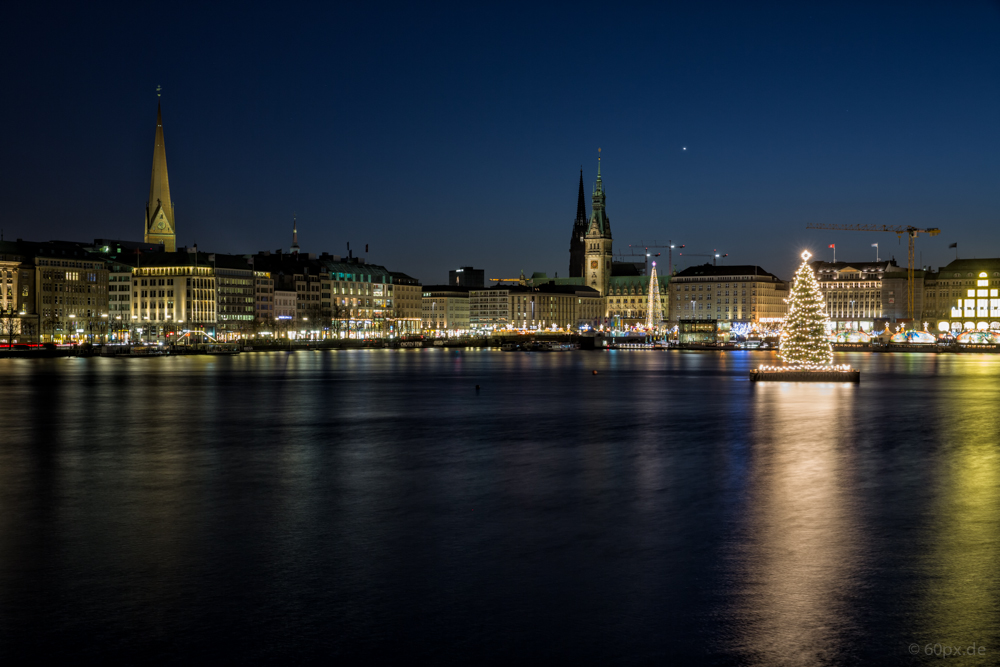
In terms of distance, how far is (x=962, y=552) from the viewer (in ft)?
47.6

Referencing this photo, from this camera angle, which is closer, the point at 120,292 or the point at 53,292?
the point at 53,292

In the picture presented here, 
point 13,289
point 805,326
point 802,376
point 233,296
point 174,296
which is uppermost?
point 13,289

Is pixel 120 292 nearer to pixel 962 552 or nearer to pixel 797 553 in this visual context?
pixel 797 553

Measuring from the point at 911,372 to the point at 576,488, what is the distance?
6515 cm

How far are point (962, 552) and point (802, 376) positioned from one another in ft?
144

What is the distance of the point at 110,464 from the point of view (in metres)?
24.5

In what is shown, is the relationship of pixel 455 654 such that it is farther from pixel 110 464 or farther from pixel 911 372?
pixel 911 372

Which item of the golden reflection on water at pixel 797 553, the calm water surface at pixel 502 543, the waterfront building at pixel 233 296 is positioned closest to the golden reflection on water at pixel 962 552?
the calm water surface at pixel 502 543

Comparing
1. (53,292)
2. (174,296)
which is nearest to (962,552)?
(53,292)

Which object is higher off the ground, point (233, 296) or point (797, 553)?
point (233, 296)

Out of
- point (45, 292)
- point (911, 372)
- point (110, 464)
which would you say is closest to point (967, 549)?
point (110, 464)

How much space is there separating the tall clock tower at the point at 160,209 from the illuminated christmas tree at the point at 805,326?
485ft

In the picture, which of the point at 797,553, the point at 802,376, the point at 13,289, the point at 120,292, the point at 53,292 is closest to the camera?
the point at 797,553

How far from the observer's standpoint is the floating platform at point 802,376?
57.2m
